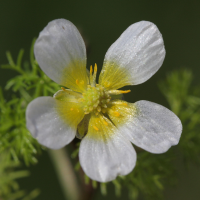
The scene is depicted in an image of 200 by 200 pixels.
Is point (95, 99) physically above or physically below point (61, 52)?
below

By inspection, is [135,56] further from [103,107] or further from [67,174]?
[67,174]

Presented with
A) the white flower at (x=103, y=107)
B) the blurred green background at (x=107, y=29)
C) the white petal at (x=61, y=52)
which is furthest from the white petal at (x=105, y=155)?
the blurred green background at (x=107, y=29)

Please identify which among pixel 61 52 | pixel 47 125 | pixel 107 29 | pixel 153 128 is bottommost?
pixel 107 29

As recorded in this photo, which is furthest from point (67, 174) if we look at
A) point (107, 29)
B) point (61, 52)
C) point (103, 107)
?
point (107, 29)

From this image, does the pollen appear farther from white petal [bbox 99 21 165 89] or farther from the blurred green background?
the blurred green background

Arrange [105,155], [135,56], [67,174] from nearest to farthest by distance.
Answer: [105,155], [135,56], [67,174]

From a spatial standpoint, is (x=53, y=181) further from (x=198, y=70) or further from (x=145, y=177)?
(x=198, y=70)

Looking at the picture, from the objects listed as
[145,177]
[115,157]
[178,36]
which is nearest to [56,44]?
[115,157]

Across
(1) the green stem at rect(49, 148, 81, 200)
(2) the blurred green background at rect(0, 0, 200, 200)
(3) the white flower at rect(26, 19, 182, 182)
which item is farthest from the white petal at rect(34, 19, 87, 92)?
(2) the blurred green background at rect(0, 0, 200, 200)
